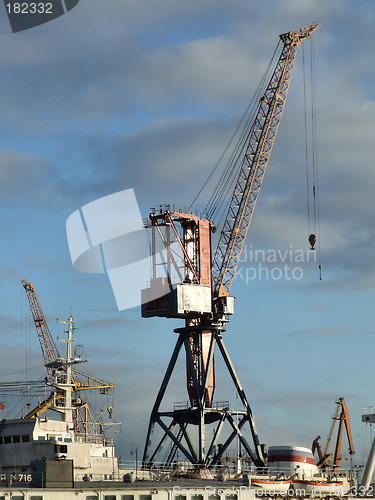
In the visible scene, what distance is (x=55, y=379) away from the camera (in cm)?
9288

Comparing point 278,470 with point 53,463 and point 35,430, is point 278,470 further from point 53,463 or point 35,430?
point 53,463

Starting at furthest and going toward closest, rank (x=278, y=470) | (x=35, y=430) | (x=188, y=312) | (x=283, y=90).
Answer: (x=283, y=90)
(x=188, y=312)
(x=278, y=470)
(x=35, y=430)

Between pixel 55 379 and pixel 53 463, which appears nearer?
pixel 53 463

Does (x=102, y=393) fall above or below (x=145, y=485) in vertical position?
above

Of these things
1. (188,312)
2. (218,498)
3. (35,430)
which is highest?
(188,312)

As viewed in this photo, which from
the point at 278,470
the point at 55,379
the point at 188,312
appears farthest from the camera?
the point at 188,312

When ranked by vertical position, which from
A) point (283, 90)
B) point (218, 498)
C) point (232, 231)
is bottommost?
point (218, 498)

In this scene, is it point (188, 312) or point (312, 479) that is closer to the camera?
point (312, 479)

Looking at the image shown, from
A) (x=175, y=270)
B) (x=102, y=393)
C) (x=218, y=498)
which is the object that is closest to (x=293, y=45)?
(x=175, y=270)

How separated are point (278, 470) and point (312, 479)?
11.2 ft

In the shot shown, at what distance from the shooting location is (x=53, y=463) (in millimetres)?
62375

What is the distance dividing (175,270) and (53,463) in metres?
61.0

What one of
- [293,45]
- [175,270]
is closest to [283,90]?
[293,45]

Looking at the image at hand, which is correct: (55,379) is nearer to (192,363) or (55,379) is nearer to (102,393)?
(192,363)
